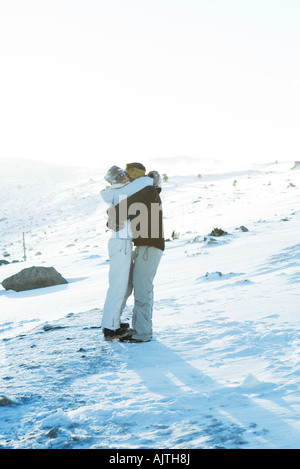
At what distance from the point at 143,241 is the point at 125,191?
539mm

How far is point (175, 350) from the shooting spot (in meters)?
4.14

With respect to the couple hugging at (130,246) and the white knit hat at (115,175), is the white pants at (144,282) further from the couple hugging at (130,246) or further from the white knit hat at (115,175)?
the white knit hat at (115,175)

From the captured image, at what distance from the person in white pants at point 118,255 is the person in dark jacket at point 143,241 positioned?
2.7 inches

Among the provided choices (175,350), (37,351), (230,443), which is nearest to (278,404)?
(230,443)

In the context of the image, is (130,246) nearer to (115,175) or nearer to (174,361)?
(115,175)

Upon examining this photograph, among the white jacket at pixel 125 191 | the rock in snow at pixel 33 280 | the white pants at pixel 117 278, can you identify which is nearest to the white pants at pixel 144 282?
the white pants at pixel 117 278

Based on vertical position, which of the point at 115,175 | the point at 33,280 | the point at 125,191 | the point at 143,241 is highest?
the point at 115,175

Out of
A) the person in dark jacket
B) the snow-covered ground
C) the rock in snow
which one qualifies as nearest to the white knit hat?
the person in dark jacket

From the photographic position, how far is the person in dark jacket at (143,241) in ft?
15.0

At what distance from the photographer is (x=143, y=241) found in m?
4.64

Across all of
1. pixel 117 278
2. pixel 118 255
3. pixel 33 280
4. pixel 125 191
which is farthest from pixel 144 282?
pixel 33 280

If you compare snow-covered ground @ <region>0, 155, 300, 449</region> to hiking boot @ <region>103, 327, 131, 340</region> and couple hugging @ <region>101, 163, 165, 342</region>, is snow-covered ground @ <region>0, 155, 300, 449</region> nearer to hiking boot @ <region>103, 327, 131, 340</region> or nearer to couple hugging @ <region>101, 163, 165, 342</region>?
Result: hiking boot @ <region>103, 327, 131, 340</region>

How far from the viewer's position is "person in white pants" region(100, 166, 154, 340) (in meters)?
4.58

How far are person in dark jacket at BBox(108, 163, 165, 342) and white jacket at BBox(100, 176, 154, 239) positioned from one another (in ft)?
0.14
